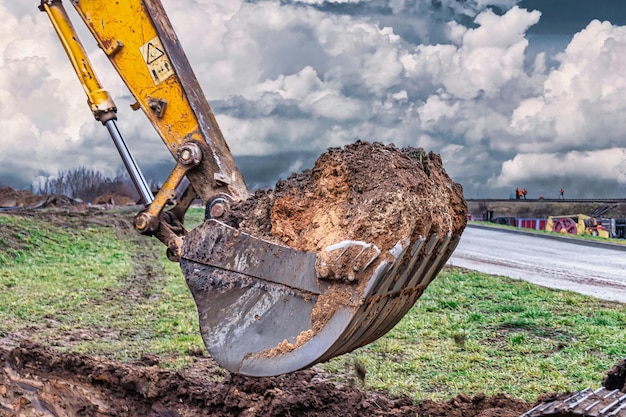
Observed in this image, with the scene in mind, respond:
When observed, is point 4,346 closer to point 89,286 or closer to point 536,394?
point 89,286

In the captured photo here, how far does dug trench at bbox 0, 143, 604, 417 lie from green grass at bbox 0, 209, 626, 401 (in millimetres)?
419

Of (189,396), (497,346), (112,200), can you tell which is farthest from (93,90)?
(112,200)

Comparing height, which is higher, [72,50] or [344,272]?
[72,50]

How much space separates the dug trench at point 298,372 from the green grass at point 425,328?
42cm

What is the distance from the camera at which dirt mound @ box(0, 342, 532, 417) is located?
4.85 metres

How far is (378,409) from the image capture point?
4871mm

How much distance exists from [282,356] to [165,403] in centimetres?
225

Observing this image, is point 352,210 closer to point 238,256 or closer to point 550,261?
point 238,256

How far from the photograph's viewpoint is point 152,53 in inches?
Result: 179

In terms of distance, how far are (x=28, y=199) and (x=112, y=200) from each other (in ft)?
23.1

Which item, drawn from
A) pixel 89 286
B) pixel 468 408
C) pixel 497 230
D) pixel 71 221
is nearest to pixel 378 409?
pixel 468 408

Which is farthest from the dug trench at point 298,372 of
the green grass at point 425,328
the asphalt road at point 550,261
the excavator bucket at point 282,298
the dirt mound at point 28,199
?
the dirt mound at point 28,199

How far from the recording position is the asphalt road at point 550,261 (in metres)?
11.9

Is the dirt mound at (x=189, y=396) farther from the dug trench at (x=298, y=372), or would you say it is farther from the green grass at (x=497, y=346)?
the green grass at (x=497, y=346)
